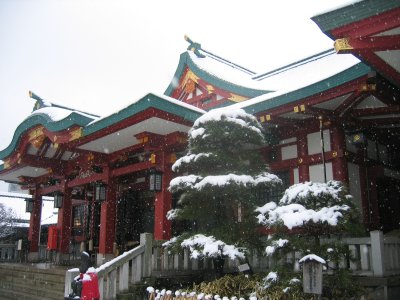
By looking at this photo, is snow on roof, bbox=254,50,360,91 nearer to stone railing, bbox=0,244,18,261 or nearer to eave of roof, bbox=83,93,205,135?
eave of roof, bbox=83,93,205,135

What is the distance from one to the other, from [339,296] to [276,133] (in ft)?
19.6

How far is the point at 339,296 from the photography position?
7.02 meters

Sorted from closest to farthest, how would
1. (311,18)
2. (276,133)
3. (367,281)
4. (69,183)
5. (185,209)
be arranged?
(311,18)
(367,281)
(185,209)
(276,133)
(69,183)

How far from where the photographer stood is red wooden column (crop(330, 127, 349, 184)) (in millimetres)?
10344

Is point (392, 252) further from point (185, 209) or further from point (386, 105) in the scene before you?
point (185, 209)

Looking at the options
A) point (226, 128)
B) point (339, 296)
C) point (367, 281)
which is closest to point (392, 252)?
point (367, 281)

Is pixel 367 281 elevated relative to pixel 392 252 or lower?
lower

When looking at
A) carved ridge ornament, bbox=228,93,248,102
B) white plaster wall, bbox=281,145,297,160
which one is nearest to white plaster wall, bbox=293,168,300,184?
white plaster wall, bbox=281,145,297,160

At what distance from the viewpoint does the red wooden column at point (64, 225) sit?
59.2 feet

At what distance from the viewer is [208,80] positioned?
49.3 feet

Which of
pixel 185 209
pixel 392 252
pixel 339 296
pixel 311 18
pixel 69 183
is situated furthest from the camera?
pixel 69 183

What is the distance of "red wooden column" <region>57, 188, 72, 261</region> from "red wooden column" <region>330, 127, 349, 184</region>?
12.2m

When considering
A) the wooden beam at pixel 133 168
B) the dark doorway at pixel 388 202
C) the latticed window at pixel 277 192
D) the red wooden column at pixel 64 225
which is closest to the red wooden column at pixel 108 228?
the wooden beam at pixel 133 168

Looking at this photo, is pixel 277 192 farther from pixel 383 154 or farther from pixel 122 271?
pixel 122 271
